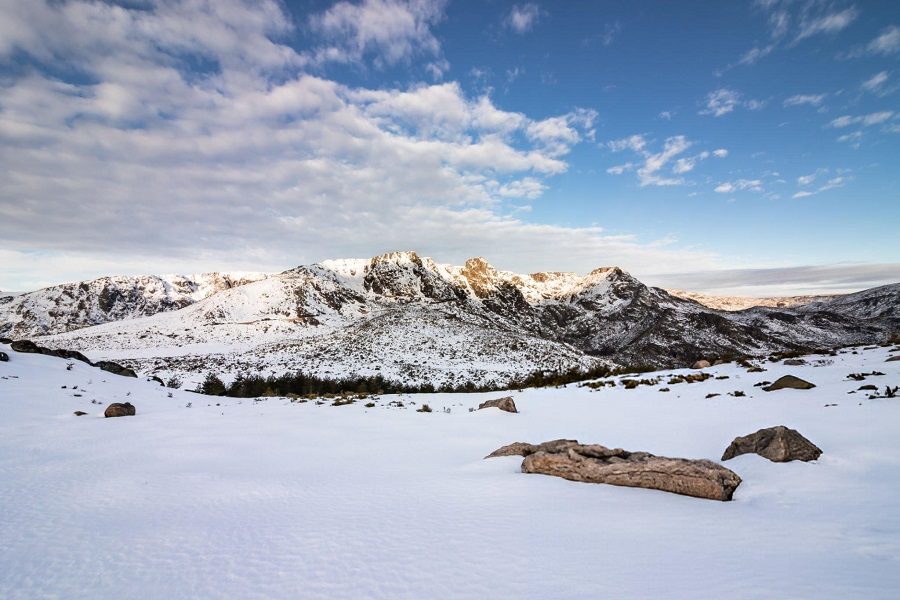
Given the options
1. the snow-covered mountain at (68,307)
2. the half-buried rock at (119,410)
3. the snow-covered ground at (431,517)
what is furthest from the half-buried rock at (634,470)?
the snow-covered mountain at (68,307)

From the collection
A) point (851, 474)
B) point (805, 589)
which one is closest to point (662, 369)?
point (851, 474)

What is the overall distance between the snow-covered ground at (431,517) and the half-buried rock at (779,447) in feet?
0.56

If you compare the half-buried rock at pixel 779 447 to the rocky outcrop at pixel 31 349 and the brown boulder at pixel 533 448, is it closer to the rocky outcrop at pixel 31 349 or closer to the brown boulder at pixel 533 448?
the brown boulder at pixel 533 448

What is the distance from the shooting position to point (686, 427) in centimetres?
920

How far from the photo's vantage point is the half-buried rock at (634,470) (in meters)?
5.07

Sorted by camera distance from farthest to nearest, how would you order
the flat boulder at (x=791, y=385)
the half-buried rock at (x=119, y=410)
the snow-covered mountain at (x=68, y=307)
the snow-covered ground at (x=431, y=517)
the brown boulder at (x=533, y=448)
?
the snow-covered mountain at (x=68, y=307), the half-buried rock at (x=119, y=410), the flat boulder at (x=791, y=385), the brown boulder at (x=533, y=448), the snow-covered ground at (x=431, y=517)

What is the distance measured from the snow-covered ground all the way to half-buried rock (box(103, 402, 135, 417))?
159 cm

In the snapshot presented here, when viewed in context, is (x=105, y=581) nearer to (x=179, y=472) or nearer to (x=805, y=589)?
(x=179, y=472)

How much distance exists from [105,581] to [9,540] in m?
1.64

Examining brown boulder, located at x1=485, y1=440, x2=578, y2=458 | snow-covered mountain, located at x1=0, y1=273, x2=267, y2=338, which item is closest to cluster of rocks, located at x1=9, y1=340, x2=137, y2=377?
brown boulder, located at x1=485, y1=440, x2=578, y2=458

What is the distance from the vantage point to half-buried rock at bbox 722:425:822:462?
19.1 feet

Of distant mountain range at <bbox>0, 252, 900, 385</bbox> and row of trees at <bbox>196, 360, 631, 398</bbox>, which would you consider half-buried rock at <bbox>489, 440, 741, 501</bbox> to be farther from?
distant mountain range at <bbox>0, 252, 900, 385</bbox>

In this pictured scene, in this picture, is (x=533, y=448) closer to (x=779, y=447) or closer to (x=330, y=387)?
(x=779, y=447)

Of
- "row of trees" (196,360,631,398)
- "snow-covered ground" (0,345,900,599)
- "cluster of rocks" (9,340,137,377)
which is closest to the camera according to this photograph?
"snow-covered ground" (0,345,900,599)
